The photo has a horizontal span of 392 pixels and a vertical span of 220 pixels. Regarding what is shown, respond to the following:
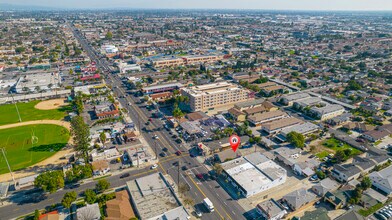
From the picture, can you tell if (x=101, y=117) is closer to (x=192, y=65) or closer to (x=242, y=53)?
(x=192, y=65)

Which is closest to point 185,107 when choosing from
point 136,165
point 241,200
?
point 136,165

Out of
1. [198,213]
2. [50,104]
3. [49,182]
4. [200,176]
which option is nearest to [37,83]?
[50,104]

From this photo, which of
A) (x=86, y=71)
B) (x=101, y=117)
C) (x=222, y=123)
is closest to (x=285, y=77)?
(x=222, y=123)

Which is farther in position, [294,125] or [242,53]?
[242,53]

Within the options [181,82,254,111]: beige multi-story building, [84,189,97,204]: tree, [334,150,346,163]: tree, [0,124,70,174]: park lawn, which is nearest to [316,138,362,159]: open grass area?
[334,150,346,163]: tree

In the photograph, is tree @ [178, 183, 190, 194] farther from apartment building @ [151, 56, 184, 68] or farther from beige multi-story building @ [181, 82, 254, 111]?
apartment building @ [151, 56, 184, 68]

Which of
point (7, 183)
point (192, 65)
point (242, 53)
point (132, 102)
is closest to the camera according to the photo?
point (7, 183)

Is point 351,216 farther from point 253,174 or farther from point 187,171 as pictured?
point 187,171

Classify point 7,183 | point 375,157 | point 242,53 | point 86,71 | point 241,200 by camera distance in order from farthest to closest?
point 242,53, point 86,71, point 375,157, point 7,183, point 241,200
